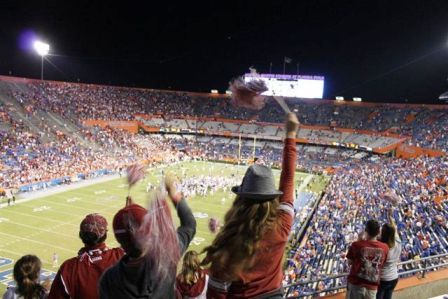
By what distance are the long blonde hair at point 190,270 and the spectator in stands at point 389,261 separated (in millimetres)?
2138

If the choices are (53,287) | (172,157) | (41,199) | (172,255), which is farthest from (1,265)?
(172,157)

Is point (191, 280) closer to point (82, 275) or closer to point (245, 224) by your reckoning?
point (82, 275)

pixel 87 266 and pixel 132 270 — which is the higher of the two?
pixel 132 270

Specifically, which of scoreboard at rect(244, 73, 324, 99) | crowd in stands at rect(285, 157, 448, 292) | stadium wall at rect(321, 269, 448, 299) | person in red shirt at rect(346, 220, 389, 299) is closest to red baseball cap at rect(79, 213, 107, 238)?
person in red shirt at rect(346, 220, 389, 299)

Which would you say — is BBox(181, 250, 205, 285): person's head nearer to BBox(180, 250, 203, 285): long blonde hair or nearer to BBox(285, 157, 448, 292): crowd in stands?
BBox(180, 250, 203, 285): long blonde hair

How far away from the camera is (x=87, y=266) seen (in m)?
2.64

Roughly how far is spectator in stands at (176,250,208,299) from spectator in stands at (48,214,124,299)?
2.57 feet

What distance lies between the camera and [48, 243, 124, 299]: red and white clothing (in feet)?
8.38

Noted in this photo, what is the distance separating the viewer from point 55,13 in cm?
4647

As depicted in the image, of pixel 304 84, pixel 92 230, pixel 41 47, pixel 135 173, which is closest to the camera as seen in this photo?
pixel 92 230

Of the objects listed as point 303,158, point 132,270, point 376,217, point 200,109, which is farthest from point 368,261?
point 200,109

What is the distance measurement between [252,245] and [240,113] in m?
61.5

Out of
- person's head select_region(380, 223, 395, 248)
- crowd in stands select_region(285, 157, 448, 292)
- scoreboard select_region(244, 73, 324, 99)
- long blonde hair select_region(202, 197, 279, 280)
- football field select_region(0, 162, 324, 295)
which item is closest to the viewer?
long blonde hair select_region(202, 197, 279, 280)

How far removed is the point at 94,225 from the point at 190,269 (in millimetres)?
1048
